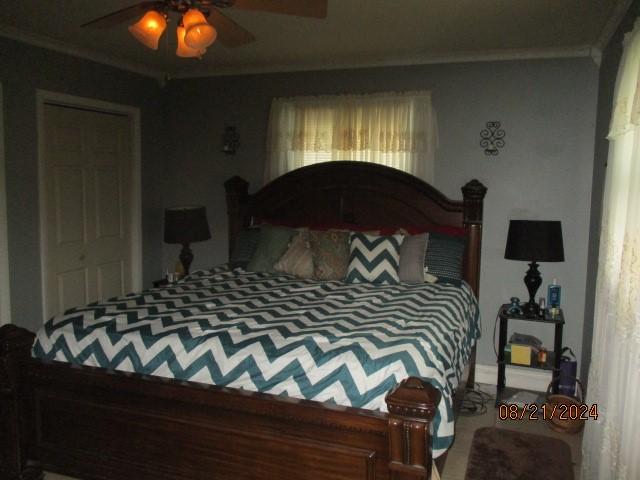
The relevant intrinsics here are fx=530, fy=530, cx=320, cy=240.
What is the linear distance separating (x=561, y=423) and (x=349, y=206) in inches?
78.6

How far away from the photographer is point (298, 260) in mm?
3521

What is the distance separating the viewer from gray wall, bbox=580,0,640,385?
9.85 feet

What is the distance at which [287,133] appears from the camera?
427 cm

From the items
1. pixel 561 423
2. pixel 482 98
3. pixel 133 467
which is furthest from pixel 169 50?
pixel 561 423

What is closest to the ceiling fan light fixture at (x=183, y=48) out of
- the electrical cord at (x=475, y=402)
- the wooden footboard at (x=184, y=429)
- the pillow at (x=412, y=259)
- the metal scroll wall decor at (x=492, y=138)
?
the wooden footboard at (x=184, y=429)

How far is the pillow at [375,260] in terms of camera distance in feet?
11.1

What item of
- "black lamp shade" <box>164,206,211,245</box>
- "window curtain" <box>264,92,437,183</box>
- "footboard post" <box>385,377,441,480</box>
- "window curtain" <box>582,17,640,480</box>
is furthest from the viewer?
"black lamp shade" <box>164,206,211,245</box>

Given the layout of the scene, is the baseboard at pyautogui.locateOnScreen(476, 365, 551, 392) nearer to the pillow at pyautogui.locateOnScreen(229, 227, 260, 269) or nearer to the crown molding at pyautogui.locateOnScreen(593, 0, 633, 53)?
the pillow at pyautogui.locateOnScreen(229, 227, 260, 269)

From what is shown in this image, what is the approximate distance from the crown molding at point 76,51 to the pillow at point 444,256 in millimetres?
2732

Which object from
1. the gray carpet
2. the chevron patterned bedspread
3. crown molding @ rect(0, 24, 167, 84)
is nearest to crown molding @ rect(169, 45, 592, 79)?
crown molding @ rect(0, 24, 167, 84)

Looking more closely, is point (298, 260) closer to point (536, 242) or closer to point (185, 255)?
point (185, 255)

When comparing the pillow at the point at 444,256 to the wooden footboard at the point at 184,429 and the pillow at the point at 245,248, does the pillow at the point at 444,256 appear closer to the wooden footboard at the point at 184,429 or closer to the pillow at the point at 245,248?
the pillow at the point at 245,248

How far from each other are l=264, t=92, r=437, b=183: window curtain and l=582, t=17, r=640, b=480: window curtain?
1565mm

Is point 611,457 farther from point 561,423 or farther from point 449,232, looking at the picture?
point 449,232
